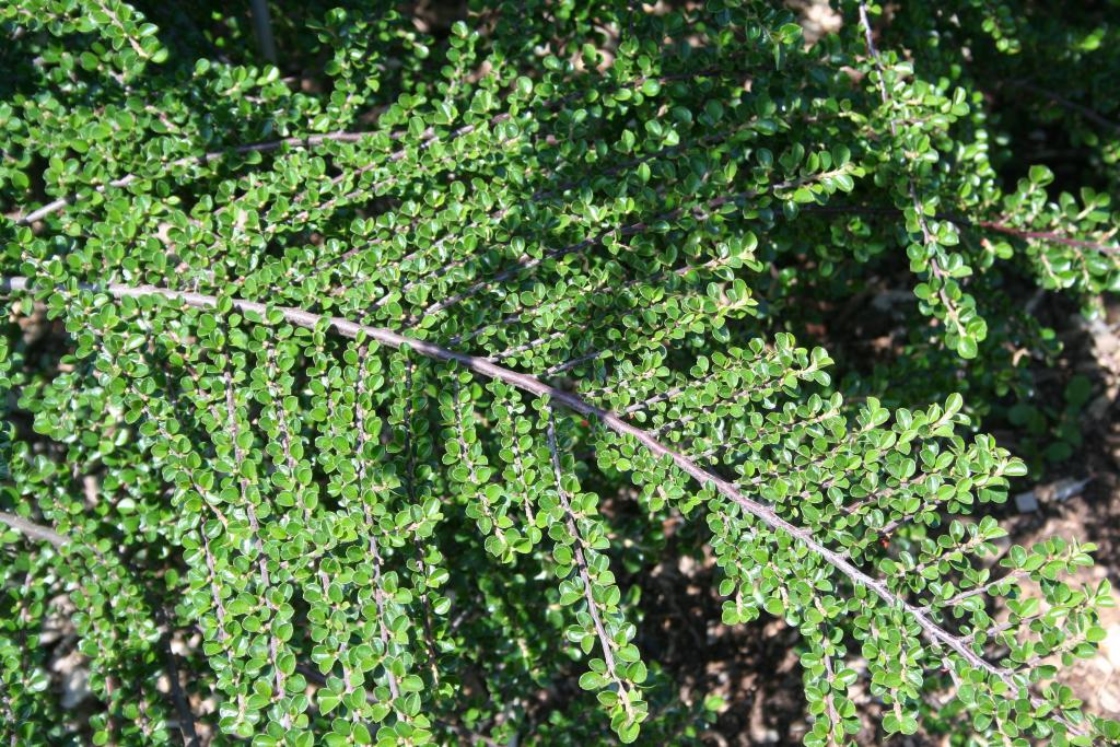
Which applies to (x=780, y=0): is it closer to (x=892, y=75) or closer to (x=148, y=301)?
(x=892, y=75)

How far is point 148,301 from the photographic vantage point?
1967mm

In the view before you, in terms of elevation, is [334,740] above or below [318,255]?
below

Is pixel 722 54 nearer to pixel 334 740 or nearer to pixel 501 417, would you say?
pixel 501 417

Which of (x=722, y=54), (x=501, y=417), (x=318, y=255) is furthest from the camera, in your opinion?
(x=722, y=54)

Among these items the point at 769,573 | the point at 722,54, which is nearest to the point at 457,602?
the point at 769,573

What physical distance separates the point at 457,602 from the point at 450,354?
87 centimetres

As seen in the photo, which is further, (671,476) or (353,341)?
(353,341)

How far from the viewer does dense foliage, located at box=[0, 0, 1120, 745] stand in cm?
175

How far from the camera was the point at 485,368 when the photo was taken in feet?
6.38

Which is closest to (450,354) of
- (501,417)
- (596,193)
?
(501,417)

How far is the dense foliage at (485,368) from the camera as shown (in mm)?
1754

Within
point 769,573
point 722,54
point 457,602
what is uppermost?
point 722,54

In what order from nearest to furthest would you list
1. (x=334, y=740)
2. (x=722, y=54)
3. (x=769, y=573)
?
→ 1. (x=334, y=740)
2. (x=769, y=573)
3. (x=722, y=54)

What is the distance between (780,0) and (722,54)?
388 millimetres
